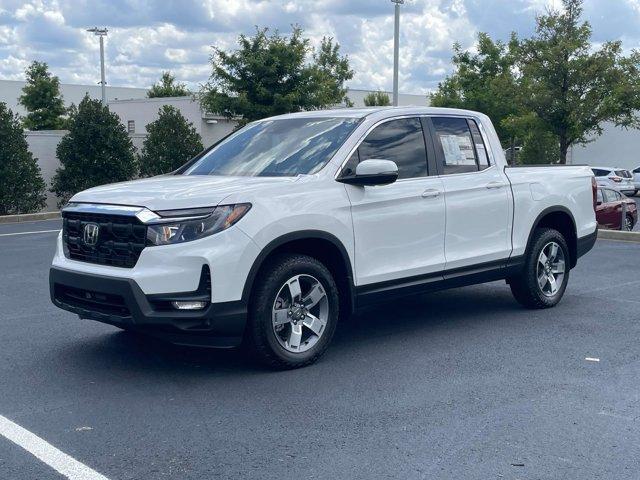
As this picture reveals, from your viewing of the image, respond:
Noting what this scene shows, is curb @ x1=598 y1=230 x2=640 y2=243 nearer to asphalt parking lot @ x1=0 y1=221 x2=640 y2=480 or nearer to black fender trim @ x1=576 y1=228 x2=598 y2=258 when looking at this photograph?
black fender trim @ x1=576 y1=228 x2=598 y2=258

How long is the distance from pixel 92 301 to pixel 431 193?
2.95 m

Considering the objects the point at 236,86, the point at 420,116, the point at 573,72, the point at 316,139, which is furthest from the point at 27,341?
the point at 573,72

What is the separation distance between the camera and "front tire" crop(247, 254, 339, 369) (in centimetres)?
614

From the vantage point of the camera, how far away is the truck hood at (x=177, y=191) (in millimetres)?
5945

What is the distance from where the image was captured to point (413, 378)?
245 inches

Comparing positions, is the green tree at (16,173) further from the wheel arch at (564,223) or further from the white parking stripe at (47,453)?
the white parking stripe at (47,453)

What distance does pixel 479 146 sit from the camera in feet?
26.6

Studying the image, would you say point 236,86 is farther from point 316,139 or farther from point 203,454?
point 203,454

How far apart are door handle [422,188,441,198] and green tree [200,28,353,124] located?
21.8 metres

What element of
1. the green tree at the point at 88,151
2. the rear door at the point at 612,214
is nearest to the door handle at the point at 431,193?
the rear door at the point at 612,214

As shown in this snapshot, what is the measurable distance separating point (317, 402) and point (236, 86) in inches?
978

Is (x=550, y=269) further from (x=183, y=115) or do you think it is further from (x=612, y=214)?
(x=183, y=115)

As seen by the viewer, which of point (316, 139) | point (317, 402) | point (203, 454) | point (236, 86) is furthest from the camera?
point (236, 86)

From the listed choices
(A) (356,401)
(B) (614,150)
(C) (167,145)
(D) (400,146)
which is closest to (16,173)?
(C) (167,145)
